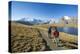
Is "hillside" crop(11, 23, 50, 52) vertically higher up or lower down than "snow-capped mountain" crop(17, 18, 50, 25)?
lower down

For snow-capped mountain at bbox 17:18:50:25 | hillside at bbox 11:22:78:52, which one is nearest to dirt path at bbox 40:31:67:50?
hillside at bbox 11:22:78:52

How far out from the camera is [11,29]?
1.52m

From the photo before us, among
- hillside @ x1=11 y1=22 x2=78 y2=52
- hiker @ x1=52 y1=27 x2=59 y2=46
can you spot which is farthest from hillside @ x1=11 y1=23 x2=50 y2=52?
hiker @ x1=52 y1=27 x2=59 y2=46

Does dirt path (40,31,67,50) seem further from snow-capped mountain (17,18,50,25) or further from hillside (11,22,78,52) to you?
snow-capped mountain (17,18,50,25)

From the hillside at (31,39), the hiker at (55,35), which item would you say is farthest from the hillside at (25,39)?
the hiker at (55,35)

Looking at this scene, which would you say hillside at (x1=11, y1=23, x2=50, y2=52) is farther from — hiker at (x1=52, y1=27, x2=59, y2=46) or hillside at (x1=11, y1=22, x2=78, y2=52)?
hiker at (x1=52, y1=27, x2=59, y2=46)

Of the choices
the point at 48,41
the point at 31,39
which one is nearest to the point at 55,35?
the point at 48,41

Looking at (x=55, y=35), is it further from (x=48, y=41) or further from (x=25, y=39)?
(x=25, y=39)

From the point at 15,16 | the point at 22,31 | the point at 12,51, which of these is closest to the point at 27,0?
the point at 15,16

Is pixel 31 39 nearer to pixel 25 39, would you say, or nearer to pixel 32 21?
pixel 25 39

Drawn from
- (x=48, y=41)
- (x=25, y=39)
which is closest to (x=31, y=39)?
(x=25, y=39)

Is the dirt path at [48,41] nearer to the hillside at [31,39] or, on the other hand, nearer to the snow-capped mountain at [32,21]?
the hillside at [31,39]

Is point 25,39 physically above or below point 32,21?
below

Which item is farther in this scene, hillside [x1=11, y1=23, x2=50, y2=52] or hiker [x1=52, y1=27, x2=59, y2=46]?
hiker [x1=52, y1=27, x2=59, y2=46]
